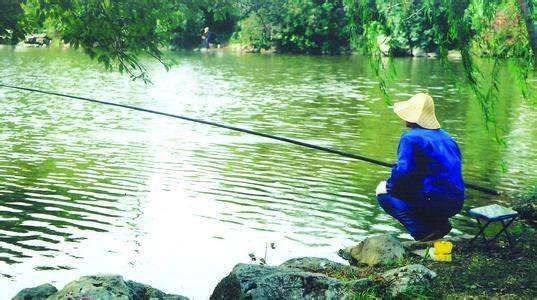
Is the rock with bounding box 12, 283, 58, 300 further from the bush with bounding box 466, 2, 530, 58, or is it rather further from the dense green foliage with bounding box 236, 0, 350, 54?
the dense green foliage with bounding box 236, 0, 350, 54

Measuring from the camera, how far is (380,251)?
764 centimetres

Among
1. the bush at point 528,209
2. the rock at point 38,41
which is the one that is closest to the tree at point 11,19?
the bush at point 528,209

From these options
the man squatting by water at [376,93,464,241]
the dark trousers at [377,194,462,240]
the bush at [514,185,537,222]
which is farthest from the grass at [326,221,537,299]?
the bush at [514,185,537,222]

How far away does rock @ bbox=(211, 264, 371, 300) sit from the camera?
564 cm

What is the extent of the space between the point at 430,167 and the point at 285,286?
2.06m

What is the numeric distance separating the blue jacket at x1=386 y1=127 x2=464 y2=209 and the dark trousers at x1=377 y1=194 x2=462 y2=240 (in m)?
0.06

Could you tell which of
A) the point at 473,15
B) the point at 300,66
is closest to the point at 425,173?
the point at 473,15

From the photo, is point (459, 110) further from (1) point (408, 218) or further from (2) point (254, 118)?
(1) point (408, 218)

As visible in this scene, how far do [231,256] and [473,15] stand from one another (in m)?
4.18

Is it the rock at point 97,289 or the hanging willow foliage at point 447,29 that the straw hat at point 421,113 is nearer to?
the hanging willow foliage at point 447,29

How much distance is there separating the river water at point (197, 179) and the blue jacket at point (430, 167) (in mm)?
2164

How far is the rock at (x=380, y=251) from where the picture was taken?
24.5ft

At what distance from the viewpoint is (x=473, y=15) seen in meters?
9.10

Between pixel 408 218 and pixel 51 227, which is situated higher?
pixel 408 218
